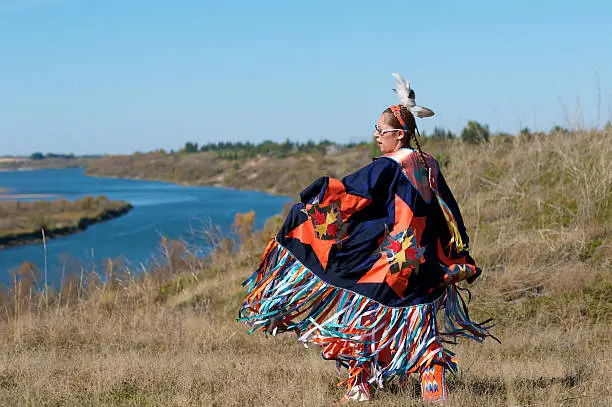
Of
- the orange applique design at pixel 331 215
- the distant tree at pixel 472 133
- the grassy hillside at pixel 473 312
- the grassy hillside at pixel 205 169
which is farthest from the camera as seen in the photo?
the grassy hillside at pixel 205 169

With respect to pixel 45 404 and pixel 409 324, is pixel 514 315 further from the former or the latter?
pixel 45 404

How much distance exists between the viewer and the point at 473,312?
6531 millimetres

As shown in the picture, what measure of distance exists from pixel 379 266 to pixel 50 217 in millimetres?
76560

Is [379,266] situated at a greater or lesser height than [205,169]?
greater

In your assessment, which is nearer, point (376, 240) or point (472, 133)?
point (376, 240)

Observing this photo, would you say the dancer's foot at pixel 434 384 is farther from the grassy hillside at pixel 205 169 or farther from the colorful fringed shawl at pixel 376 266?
the grassy hillside at pixel 205 169

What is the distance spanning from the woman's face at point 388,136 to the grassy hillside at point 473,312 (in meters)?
1.30

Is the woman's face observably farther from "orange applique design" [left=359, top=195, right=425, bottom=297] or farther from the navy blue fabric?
"orange applique design" [left=359, top=195, right=425, bottom=297]

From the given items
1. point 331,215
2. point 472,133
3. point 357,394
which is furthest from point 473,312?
point 472,133

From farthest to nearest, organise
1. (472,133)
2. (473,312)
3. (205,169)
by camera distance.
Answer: (205,169) → (472,133) → (473,312)

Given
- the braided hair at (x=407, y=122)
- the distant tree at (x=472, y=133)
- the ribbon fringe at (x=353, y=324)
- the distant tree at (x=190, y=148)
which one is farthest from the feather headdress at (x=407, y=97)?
the distant tree at (x=190, y=148)

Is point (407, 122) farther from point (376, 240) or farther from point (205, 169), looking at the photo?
point (205, 169)

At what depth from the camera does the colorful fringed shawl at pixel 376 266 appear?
3553 millimetres

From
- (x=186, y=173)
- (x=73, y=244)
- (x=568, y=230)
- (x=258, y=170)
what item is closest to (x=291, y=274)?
(x=568, y=230)
